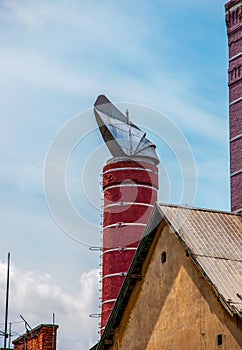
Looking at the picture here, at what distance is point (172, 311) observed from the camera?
3344 cm

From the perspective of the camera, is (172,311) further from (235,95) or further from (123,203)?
(123,203)

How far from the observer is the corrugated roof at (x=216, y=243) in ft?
101

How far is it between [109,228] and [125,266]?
2895 millimetres

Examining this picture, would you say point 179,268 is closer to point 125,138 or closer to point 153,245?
point 153,245

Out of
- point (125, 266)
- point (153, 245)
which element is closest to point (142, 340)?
point (153, 245)

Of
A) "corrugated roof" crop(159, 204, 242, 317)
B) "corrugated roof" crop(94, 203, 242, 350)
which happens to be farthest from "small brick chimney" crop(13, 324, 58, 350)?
"corrugated roof" crop(159, 204, 242, 317)

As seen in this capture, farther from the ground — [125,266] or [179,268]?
[125,266]

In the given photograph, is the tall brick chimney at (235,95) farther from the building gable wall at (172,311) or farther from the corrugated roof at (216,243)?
the building gable wall at (172,311)

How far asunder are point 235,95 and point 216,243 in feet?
29.5

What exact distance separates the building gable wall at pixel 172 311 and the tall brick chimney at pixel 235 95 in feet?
14.9

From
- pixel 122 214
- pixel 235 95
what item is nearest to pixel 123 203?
pixel 122 214

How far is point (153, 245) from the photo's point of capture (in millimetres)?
35562

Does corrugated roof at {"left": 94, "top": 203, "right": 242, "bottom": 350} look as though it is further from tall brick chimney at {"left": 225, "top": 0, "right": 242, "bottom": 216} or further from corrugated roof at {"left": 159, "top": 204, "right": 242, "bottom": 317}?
tall brick chimney at {"left": 225, "top": 0, "right": 242, "bottom": 216}

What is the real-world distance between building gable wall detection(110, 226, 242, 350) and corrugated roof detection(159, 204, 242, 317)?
45 cm
